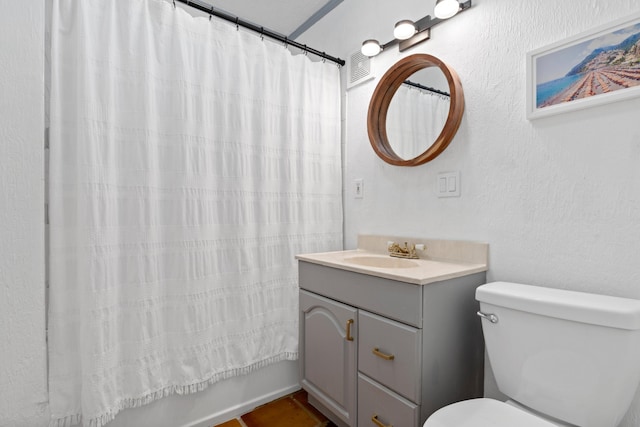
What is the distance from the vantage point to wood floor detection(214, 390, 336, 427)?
5.45 ft

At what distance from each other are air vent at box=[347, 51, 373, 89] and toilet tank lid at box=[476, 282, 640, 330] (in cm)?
142

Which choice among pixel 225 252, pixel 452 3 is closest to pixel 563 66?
pixel 452 3

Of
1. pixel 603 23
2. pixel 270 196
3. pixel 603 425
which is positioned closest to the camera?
pixel 603 425

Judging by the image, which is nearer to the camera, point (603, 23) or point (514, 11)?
point (603, 23)

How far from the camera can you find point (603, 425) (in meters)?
0.91

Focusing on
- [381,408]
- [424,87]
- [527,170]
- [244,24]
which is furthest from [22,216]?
[527,170]

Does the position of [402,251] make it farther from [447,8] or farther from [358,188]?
[447,8]

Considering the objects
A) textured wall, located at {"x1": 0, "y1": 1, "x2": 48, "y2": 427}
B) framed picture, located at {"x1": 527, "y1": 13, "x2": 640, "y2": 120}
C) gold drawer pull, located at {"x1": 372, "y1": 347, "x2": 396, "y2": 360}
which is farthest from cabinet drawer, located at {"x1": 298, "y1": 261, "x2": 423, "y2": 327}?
textured wall, located at {"x1": 0, "y1": 1, "x2": 48, "y2": 427}

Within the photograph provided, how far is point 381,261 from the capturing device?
1677 millimetres

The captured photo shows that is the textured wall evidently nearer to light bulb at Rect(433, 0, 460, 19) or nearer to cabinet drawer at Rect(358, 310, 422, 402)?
cabinet drawer at Rect(358, 310, 422, 402)

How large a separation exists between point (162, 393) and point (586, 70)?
217 cm

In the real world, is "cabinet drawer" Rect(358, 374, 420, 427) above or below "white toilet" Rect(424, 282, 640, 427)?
below

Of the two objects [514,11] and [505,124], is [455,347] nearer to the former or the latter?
[505,124]

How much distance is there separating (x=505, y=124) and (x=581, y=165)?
12.8 inches
